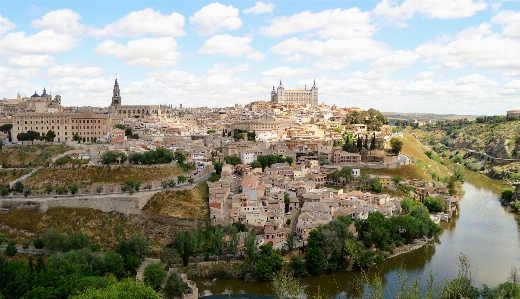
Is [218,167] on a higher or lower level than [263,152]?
lower

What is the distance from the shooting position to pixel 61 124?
33375mm

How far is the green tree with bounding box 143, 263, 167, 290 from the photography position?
53.8 ft

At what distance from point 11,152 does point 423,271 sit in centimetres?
2421

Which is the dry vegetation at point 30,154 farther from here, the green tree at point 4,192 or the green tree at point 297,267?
the green tree at point 297,267

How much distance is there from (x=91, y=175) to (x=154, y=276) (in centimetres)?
1048

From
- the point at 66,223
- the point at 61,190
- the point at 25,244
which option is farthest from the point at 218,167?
the point at 25,244

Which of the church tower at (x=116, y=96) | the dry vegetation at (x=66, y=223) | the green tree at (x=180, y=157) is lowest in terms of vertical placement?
the dry vegetation at (x=66, y=223)

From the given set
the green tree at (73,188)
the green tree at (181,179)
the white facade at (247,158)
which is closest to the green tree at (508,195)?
the white facade at (247,158)

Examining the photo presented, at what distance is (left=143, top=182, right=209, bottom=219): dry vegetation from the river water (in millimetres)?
5040

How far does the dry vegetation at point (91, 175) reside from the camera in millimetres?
24312

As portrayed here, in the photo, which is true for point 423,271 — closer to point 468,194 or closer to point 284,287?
point 284,287

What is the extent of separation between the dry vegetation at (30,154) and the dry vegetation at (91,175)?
71.1 inches

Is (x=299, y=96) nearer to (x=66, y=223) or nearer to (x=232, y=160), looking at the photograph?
(x=232, y=160)

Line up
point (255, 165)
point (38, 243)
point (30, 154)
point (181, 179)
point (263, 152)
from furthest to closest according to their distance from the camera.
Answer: point (263, 152), point (255, 165), point (30, 154), point (181, 179), point (38, 243)
